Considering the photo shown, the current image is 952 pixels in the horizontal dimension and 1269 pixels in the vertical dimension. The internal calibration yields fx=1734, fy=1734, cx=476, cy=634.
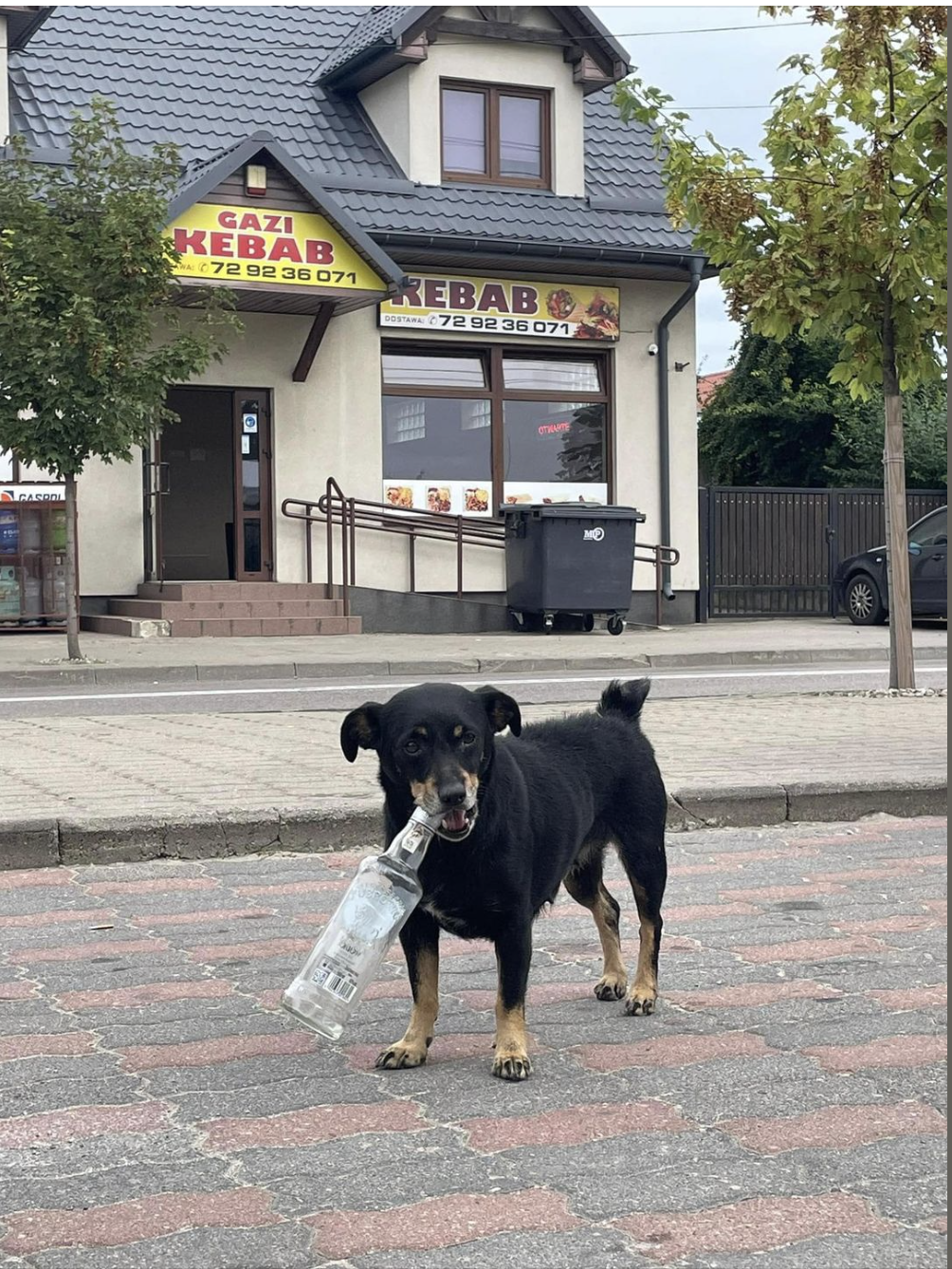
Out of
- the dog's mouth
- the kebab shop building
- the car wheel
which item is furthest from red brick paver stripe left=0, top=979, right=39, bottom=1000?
the car wheel

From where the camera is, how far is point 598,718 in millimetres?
4824

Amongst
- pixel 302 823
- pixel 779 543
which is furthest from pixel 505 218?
pixel 302 823

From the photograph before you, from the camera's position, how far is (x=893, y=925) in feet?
18.4

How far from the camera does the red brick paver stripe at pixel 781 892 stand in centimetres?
610

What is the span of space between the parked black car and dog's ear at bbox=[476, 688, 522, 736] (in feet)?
58.3

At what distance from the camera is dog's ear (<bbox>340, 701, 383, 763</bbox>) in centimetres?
412

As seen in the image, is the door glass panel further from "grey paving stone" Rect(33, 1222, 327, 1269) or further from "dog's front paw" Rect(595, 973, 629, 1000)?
"grey paving stone" Rect(33, 1222, 327, 1269)

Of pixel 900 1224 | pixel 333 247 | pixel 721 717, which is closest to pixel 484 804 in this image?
pixel 900 1224

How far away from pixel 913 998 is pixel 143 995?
6.86ft

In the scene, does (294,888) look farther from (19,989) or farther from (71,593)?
(71,593)

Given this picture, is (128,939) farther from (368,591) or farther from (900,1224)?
(368,591)

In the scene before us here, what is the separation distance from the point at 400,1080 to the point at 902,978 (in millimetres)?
1620

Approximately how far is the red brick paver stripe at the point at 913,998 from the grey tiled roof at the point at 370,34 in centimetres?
2052

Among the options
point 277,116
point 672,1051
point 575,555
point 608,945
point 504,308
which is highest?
point 277,116
